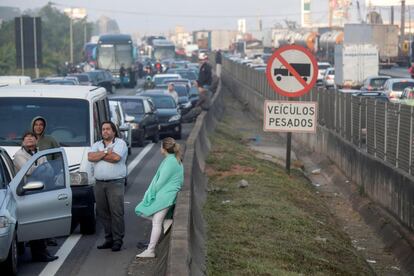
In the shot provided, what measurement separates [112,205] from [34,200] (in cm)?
140

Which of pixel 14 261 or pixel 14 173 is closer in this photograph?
pixel 14 261

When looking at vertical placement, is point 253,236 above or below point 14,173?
below

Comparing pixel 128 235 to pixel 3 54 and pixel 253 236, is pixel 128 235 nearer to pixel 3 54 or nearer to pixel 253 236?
pixel 253 236

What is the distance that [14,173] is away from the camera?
14.2m

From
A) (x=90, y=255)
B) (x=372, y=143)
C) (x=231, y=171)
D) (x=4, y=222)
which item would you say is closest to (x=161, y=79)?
(x=231, y=171)

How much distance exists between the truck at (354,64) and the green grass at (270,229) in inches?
1767

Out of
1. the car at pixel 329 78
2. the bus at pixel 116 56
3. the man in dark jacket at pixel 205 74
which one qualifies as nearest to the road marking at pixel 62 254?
the man in dark jacket at pixel 205 74

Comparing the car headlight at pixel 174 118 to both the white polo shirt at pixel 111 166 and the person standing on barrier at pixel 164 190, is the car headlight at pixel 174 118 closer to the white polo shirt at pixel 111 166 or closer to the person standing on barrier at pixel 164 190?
the white polo shirt at pixel 111 166

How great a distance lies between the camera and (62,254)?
48.3 ft

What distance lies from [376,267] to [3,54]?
271 feet

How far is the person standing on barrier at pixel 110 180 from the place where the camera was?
14711mm

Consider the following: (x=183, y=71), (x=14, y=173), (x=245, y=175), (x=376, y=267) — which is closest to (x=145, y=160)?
(x=245, y=175)

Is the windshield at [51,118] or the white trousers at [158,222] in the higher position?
the windshield at [51,118]

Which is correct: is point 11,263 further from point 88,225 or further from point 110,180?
point 88,225
